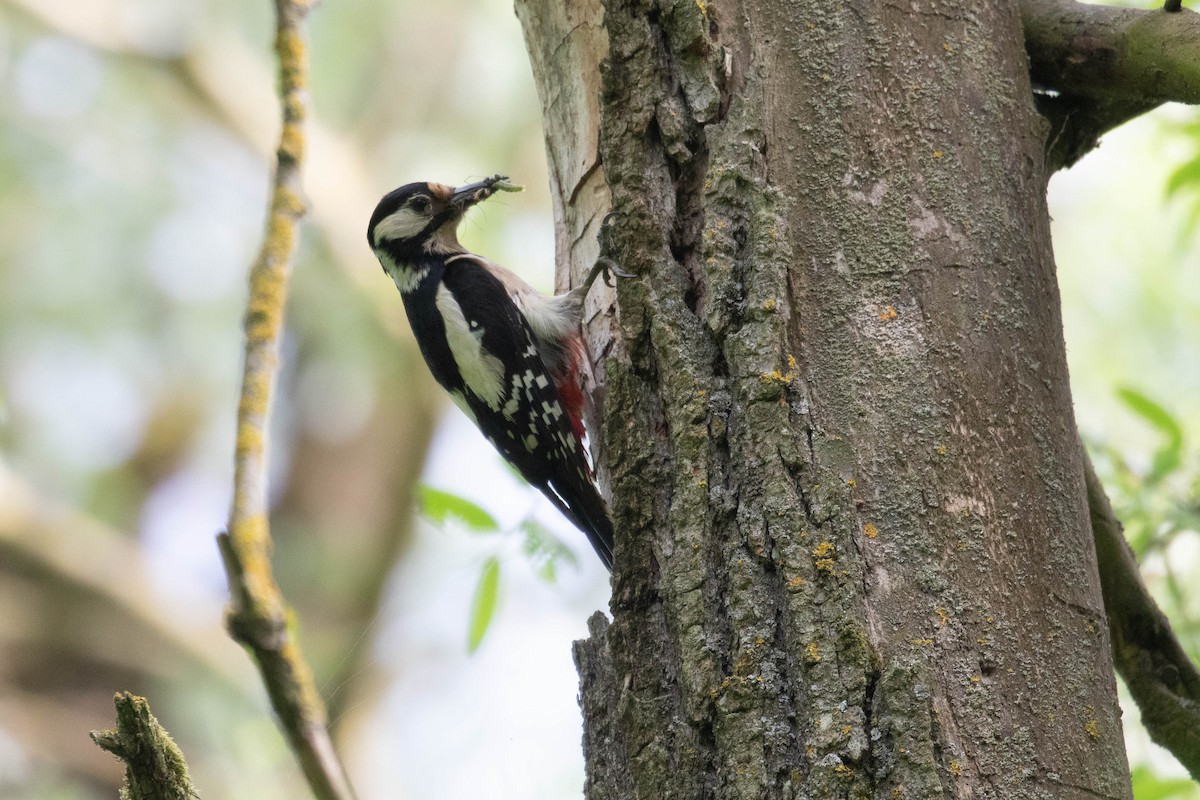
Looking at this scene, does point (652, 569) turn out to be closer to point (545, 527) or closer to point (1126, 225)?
point (545, 527)

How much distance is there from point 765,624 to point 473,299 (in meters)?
2.35

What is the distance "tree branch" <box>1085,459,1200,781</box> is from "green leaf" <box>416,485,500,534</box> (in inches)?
52.9

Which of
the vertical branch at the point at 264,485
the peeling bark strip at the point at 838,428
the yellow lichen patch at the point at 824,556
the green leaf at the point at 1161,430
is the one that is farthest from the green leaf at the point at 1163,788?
the vertical branch at the point at 264,485

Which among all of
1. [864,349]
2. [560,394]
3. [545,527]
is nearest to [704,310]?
[864,349]

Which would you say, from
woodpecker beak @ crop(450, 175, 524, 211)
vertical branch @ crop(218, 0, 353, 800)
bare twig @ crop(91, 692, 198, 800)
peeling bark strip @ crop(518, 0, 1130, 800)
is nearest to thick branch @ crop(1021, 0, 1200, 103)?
peeling bark strip @ crop(518, 0, 1130, 800)

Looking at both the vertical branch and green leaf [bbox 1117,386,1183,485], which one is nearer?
the vertical branch

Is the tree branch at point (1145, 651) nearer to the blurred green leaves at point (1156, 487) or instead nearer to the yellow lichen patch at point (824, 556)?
the blurred green leaves at point (1156, 487)

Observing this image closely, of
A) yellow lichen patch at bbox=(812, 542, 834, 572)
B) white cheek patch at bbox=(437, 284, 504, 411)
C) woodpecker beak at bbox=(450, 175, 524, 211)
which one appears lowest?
yellow lichen patch at bbox=(812, 542, 834, 572)

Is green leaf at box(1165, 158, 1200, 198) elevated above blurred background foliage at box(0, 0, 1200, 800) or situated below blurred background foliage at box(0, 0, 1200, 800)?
below

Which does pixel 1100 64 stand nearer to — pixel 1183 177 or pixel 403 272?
pixel 1183 177

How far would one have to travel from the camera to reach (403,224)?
396 centimetres

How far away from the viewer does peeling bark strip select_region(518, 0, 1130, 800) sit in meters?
1.40

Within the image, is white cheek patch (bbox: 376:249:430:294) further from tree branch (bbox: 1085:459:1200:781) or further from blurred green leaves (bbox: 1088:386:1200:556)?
tree branch (bbox: 1085:459:1200:781)

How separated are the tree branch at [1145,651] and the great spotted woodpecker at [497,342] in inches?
50.5
